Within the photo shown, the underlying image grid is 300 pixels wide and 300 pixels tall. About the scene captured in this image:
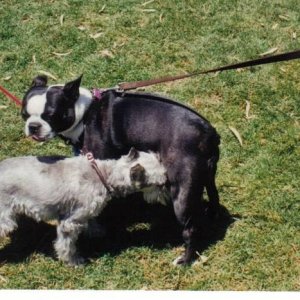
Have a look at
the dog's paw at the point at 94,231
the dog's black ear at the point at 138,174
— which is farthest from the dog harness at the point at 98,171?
the dog's paw at the point at 94,231

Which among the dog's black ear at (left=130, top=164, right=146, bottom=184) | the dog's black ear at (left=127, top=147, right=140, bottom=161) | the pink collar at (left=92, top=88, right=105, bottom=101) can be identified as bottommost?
the dog's black ear at (left=130, top=164, right=146, bottom=184)

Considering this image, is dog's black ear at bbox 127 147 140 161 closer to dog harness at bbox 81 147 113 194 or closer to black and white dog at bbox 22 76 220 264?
black and white dog at bbox 22 76 220 264

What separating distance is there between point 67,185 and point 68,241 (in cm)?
58

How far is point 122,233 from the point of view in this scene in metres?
5.86

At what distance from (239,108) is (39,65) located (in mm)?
3012

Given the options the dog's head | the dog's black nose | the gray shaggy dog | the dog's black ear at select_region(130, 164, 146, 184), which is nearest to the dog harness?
the gray shaggy dog

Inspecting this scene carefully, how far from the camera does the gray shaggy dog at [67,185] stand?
5.02 m

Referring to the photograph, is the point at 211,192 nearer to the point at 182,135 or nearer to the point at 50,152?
the point at 182,135

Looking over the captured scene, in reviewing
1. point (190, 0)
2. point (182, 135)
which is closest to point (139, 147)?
point (182, 135)

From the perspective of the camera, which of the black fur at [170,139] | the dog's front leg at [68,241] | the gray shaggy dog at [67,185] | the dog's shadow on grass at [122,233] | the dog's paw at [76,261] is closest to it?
the black fur at [170,139]

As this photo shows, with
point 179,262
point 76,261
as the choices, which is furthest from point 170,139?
point 76,261

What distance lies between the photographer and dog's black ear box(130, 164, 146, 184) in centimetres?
491

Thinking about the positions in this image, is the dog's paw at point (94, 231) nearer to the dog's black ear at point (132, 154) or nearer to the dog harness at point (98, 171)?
the dog harness at point (98, 171)

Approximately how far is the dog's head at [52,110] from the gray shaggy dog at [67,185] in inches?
12.7
